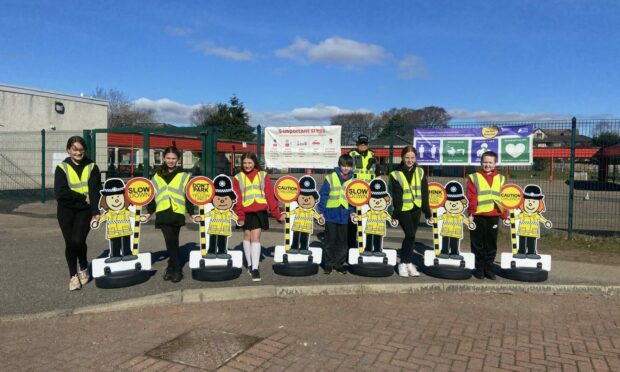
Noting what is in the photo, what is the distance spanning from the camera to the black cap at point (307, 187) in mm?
6918

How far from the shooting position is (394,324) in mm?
4934

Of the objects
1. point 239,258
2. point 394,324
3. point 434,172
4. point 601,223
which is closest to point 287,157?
point 434,172

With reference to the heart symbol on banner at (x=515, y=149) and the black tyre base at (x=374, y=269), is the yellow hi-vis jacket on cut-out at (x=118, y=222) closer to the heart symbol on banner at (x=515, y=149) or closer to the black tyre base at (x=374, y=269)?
the black tyre base at (x=374, y=269)

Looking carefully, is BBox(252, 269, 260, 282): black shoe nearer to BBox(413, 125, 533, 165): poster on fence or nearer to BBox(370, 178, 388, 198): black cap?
BBox(370, 178, 388, 198): black cap

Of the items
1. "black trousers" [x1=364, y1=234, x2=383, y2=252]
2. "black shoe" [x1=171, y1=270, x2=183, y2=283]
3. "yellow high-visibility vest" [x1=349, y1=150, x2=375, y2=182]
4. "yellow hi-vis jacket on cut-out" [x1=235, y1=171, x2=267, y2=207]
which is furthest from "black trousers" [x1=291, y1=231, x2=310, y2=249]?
"yellow high-visibility vest" [x1=349, y1=150, x2=375, y2=182]

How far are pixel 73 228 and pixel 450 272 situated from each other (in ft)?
16.3

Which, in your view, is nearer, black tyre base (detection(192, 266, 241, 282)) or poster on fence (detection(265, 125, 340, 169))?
black tyre base (detection(192, 266, 241, 282))

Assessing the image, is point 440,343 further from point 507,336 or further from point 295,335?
point 295,335

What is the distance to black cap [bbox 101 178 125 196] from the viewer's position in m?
6.09

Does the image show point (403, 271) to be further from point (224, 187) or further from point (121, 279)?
point (121, 279)

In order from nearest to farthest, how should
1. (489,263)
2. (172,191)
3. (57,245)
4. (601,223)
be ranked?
(172,191) → (489,263) → (57,245) → (601,223)

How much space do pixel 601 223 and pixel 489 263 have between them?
724 cm

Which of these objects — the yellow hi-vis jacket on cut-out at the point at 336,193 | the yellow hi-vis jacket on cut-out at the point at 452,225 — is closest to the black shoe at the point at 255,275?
the yellow hi-vis jacket on cut-out at the point at 336,193

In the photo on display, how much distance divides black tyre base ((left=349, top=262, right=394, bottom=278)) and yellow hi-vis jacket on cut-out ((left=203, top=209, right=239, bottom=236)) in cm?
185
